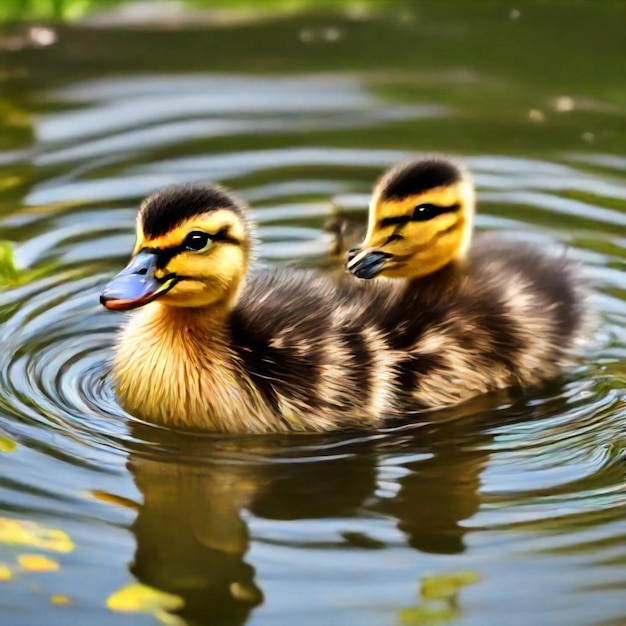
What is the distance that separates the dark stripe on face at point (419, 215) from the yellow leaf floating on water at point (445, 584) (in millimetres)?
1278

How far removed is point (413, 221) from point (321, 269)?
2.53 feet

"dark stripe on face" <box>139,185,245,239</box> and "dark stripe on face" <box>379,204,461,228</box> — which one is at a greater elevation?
"dark stripe on face" <box>379,204,461,228</box>

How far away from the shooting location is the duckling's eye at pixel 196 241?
329 cm

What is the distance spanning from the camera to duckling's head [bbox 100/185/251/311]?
3223mm

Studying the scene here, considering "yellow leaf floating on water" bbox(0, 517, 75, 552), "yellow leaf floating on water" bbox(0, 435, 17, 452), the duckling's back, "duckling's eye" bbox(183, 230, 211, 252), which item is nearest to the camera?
"yellow leaf floating on water" bbox(0, 517, 75, 552)

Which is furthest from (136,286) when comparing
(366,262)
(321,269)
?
(321,269)

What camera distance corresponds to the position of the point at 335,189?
16.7ft

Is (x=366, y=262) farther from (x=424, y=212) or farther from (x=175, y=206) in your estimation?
(x=175, y=206)

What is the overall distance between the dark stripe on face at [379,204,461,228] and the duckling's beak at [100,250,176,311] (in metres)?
0.66

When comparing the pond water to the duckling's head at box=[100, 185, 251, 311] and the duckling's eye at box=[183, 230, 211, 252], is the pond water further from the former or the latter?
the duckling's eye at box=[183, 230, 211, 252]

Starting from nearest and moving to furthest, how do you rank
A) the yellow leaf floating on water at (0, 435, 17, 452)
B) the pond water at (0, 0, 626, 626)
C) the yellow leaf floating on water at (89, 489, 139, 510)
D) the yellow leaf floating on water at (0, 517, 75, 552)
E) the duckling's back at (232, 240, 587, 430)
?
the pond water at (0, 0, 626, 626), the yellow leaf floating on water at (0, 517, 75, 552), the yellow leaf floating on water at (89, 489, 139, 510), the yellow leaf floating on water at (0, 435, 17, 452), the duckling's back at (232, 240, 587, 430)

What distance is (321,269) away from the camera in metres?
4.37

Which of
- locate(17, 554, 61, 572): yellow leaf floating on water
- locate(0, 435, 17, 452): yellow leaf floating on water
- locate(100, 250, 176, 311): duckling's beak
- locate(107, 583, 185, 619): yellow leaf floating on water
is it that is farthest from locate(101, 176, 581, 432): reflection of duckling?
locate(107, 583, 185, 619): yellow leaf floating on water

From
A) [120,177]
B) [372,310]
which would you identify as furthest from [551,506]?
[120,177]
